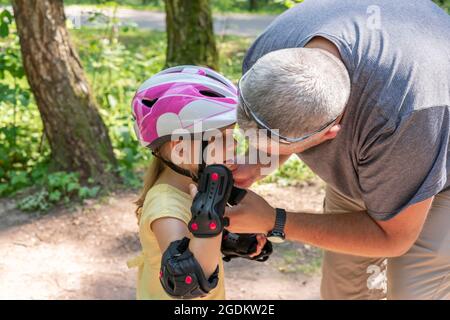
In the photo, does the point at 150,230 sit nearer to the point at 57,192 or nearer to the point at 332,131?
the point at 332,131

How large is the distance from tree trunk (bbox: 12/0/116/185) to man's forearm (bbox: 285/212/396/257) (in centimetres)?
280

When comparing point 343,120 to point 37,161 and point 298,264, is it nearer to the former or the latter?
point 298,264

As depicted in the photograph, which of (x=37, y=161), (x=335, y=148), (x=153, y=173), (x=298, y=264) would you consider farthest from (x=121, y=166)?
(x=335, y=148)

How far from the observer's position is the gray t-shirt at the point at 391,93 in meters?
2.01

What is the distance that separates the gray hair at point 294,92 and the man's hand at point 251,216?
0.38 metres

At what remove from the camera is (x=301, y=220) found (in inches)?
93.0

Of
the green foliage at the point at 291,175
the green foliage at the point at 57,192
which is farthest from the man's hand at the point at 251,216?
the green foliage at the point at 291,175

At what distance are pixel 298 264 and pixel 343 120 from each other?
225 cm

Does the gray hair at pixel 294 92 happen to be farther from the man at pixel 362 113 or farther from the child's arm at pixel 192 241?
the child's arm at pixel 192 241

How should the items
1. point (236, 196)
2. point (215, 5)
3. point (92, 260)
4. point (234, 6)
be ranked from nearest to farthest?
point (236, 196) < point (92, 260) < point (215, 5) < point (234, 6)

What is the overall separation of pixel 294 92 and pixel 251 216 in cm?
58

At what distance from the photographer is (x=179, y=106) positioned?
2254 mm

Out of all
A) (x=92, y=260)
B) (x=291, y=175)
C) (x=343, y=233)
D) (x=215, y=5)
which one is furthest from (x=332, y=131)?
(x=215, y=5)

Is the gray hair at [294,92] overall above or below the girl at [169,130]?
above
